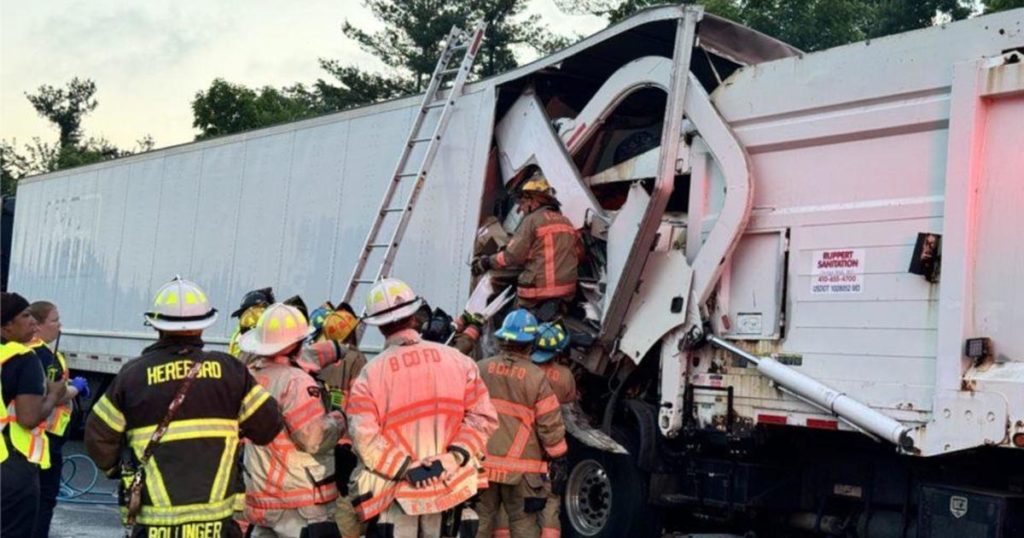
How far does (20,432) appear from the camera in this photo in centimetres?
529

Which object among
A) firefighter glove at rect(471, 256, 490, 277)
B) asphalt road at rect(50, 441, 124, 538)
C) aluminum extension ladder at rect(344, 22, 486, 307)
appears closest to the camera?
firefighter glove at rect(471, 256, 490, 277)

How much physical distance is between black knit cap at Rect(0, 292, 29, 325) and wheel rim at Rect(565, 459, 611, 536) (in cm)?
337

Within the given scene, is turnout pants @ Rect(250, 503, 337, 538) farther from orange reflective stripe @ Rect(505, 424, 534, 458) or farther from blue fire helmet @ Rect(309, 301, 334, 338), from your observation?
blue fire helmet @ Rect(309, 301, 334, 338)

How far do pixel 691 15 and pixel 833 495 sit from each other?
110 inches

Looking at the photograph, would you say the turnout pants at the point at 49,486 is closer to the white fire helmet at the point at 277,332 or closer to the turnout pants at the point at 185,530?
the white fire helmet at the point at 277,332

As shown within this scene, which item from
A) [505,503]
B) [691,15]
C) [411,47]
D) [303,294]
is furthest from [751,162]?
[411,47]

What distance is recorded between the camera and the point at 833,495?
256 inches

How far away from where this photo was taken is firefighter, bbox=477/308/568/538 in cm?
654

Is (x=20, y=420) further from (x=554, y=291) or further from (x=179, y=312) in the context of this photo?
(x=554, y=291)

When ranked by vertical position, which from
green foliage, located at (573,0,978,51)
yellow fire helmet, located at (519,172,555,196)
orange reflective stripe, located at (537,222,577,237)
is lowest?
orange reflective stripe, located at (537,222,577,237)

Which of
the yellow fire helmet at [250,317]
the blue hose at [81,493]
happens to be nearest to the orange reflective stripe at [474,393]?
the yellow fire helmet at [250,317]

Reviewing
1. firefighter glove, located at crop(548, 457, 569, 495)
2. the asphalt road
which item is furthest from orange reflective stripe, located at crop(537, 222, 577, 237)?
the asphalt road

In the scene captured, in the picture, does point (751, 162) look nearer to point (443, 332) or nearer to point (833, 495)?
point (833, 495)

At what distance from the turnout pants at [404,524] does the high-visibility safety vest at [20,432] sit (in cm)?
154
